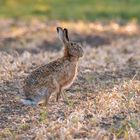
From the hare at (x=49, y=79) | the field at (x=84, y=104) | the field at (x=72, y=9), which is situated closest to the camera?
the field at (x=84, y=104)

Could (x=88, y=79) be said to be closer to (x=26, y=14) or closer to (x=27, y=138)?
(x=27, y=138)

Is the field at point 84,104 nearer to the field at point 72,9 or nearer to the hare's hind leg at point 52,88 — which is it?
the hare's hind leg at point 52,88

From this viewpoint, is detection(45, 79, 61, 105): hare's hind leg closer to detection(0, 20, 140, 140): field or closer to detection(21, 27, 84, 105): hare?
detection(21, 27, 84, 105): hare

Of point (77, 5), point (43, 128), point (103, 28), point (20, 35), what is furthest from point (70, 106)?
point (77, 5)

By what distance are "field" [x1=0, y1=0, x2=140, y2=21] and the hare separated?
15069mm

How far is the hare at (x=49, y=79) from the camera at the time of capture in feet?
28.5

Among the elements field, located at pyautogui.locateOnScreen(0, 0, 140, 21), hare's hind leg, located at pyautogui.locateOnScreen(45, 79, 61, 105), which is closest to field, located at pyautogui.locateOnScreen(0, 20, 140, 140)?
hare's hind leg, located at pyautogui.locateOnScreen(45, 79, 61, 105)

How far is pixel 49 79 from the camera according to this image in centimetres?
875

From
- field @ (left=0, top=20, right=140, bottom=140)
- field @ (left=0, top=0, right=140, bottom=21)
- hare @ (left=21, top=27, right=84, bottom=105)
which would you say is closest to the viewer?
field @ (left=0, top=20, right=140, bottom=140)

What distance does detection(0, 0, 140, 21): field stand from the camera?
25.3 m

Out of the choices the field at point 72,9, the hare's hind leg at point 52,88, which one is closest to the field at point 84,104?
the hare's hind leg at point 52,88

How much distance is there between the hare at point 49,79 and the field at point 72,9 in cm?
1507

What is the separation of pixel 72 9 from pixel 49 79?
1895cm

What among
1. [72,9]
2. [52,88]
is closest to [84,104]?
[52,88]
